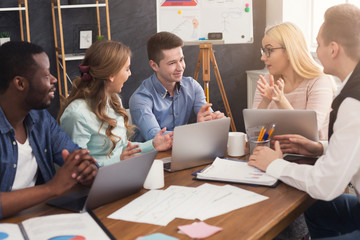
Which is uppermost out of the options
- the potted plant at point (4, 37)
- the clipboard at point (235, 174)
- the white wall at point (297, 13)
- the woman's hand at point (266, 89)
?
the white wall at point (297, 13)

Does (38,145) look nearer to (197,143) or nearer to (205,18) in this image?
(197,143)

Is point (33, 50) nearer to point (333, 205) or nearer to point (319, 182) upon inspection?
point (319, 182)

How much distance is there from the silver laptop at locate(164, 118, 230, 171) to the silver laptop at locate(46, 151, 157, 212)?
8.7 inches

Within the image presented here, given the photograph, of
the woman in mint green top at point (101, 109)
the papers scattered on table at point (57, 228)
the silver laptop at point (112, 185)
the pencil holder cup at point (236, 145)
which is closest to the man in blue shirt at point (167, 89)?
the woman in mint green top at point (101, 109)

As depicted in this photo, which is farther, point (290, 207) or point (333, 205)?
point (333, 205)

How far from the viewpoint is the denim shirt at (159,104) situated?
2.41 metres

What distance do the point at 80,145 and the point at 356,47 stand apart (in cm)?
115

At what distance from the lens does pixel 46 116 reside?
1.63m

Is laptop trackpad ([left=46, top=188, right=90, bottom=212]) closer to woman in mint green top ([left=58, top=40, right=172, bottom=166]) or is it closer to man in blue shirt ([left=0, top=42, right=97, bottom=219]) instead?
man in blue shirt ([left=0, top=42, right=97, bottom=219])

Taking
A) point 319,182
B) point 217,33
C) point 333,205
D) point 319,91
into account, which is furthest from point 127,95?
point 319,182

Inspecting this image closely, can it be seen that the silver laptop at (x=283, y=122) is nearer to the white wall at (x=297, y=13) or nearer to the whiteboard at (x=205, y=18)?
the whiteboard at (x=205, y=18)

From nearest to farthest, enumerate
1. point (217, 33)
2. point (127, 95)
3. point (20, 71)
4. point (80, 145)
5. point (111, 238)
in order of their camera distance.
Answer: point (111, 238)
point (20, 71)
point (80, 145)
point (217, 33)
point (127, 95)

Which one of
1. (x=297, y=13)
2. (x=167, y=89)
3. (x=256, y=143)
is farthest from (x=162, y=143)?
(x=297, y=13)

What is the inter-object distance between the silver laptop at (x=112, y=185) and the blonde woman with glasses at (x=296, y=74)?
1113mm
